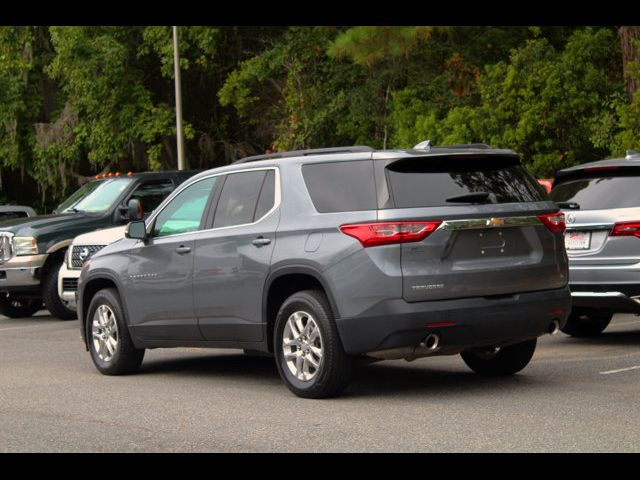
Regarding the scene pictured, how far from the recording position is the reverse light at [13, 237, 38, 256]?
58.0ft

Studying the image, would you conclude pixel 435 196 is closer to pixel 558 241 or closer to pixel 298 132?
pixel 558 241

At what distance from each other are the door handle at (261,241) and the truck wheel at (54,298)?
8446 mm

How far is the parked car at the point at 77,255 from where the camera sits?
634 inches

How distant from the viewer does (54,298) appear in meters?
17.7

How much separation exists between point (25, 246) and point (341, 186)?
942 cm

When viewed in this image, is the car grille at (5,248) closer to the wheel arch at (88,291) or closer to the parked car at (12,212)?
the parked car at (12,212)

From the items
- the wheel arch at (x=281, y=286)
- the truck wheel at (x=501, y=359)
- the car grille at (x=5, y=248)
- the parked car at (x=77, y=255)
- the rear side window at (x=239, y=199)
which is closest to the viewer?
the wheel arch at (x=281, y=286)

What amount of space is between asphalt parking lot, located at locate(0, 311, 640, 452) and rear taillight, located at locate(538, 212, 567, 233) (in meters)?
1.19

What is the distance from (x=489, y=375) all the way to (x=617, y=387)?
46.7 inches

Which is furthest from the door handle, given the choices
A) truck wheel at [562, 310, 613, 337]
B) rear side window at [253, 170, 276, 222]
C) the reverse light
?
the reverse light

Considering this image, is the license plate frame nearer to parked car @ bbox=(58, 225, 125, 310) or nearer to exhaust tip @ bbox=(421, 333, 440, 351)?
exhaust tip @ bbox=(421, 333, 440, 351)

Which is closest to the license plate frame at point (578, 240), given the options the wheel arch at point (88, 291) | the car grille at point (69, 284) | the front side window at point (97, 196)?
the wheel arch at point (88, 291)

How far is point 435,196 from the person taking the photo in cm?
912
